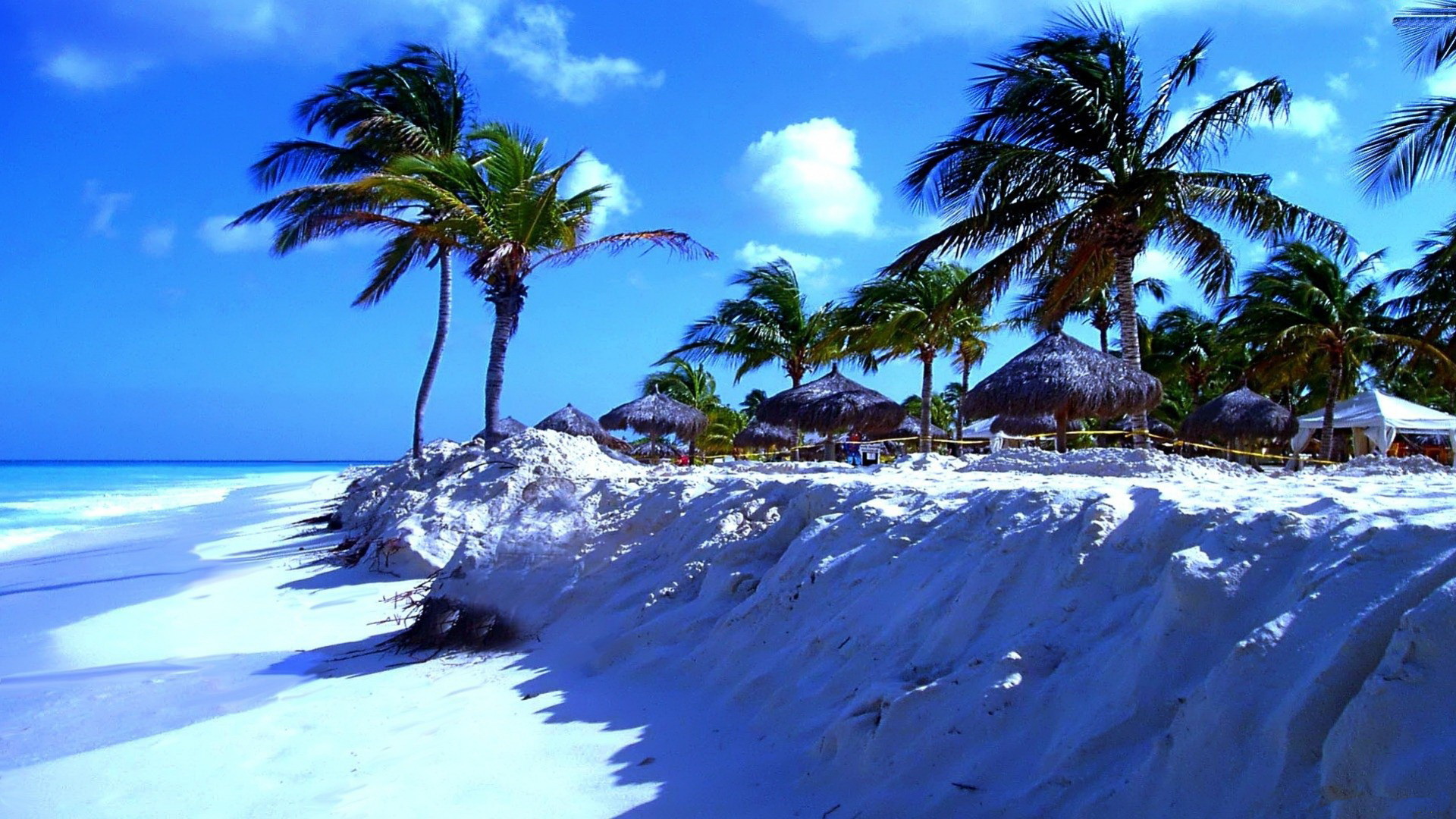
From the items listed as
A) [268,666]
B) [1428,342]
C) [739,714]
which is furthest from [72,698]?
[1428,342]

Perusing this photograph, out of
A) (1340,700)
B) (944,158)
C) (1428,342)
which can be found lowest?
(1340,700)

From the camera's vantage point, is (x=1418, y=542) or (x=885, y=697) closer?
(x=1418, y=542)

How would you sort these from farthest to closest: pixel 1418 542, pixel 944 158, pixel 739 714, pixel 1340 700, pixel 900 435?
1. pixel 900 435
2. pixel 944 158
3. pixel 739 714
4. pixel 1418 542
5. pixel 1340 700

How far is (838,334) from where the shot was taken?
1794 centimetres

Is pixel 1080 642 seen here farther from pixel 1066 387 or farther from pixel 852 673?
pixel 1066 387

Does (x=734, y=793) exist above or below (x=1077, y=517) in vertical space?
below

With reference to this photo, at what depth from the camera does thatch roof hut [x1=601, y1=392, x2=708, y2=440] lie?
2289 cm

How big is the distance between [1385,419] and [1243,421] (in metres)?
2.77

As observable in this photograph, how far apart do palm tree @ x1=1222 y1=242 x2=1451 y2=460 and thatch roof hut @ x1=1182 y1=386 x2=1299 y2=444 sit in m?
0.86

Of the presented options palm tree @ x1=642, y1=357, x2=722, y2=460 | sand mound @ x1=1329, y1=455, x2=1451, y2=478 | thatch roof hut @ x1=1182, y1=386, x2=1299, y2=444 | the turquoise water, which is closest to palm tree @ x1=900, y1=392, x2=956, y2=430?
palm tree @ x1=642, y1=357, x2=722, y2=460

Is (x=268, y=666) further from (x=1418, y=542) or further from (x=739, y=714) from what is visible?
(x=1418, y=542)

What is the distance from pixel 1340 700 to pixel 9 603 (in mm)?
11862

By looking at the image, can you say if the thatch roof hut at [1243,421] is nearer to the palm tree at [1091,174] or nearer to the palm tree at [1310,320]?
the palm tree at [1310,320]

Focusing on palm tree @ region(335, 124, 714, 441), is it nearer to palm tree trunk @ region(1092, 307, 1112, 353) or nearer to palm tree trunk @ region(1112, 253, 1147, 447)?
palm tree trunk @ region(1112, 253, 1147, 447)
